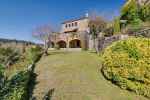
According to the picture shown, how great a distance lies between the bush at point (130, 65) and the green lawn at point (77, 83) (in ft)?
1.60

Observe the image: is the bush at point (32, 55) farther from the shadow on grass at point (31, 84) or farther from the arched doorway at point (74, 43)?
the arched doorway at point (74, 43)

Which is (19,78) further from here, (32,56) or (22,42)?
(22,42)

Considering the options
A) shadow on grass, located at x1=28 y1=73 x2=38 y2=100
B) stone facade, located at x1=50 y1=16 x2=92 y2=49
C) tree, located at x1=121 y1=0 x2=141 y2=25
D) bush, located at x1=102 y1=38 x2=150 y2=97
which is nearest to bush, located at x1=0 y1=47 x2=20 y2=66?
shadow on grass, located at x1=28 y1=73 x2=38 y2=100

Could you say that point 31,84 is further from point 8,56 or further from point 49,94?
point 8,56

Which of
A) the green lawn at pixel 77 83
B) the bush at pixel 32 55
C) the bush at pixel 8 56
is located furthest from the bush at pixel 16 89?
the bush at pixel 8 56

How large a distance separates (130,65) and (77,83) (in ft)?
13.0

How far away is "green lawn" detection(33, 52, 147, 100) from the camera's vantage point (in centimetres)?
1638

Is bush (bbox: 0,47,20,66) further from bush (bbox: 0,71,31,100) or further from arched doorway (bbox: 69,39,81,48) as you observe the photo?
arched doorway (bbox: 69,39,81,48)

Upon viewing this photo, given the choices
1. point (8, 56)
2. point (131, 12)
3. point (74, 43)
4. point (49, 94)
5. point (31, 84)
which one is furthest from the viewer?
point (74, 43)

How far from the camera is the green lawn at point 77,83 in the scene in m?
16.4

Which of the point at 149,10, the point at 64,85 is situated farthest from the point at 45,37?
the point at 64,85

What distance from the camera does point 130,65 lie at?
55.8 ft

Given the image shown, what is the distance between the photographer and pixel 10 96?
16625 mm

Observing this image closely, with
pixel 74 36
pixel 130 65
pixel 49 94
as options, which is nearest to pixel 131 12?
pixel 74 36
